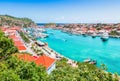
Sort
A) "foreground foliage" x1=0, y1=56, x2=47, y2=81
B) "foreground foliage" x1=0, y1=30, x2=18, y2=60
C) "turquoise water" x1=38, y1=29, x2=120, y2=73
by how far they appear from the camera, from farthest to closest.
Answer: "turquoise water" x1=38, y1=29, x2=120, y2=73, "foreground foliage" x1=0, y1=30, x2=18, y2=60, "foreground foliage" x1=0, y1=56, x2=47, y2=81

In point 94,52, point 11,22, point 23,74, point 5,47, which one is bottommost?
point 94,52

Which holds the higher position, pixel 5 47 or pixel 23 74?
pixel 5 47

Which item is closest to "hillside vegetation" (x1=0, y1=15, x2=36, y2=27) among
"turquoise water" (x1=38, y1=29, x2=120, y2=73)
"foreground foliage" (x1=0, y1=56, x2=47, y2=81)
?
"turquoise water" (x1=38, y1=29, x2=120, y2=73)

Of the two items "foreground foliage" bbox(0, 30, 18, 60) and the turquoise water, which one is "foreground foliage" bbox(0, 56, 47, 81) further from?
the turquoise water

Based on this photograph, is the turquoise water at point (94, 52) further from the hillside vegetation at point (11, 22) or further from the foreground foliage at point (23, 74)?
the hillside vegetation at point (11, 22)

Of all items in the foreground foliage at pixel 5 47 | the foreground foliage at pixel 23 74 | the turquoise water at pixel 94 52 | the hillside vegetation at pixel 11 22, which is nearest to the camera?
the foreground foliage at pixel 23 74

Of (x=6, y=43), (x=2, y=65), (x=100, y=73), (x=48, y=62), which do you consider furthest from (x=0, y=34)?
(x=48, y=62)

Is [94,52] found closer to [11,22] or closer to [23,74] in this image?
[23,74]

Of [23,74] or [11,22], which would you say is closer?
[23,74]

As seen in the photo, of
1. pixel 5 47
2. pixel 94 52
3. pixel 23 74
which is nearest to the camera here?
pixel 23 74

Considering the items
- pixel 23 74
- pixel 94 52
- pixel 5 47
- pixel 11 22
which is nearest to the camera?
pixel 23 74

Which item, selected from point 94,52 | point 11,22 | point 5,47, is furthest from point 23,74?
point 11,22

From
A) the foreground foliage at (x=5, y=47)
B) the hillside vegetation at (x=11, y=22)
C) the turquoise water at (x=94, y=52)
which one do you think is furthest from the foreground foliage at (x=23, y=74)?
the hillside vegetation at (x=11, y=22)

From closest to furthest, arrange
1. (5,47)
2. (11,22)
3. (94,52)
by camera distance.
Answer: (5,47), (94,52), (11,22)
